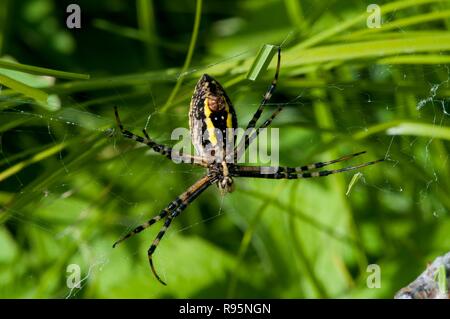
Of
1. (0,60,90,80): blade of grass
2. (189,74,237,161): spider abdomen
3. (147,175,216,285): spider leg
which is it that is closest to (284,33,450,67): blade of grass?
(189,74,237,161): spider abdomen

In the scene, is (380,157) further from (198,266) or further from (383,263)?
(198,266)

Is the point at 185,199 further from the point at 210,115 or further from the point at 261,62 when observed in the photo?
the point at 261,62

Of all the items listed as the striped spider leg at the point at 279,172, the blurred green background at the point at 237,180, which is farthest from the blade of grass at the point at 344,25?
the striped spider leg at the point at 279,172

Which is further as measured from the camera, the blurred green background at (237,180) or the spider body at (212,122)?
the blurred green background at (237,180)

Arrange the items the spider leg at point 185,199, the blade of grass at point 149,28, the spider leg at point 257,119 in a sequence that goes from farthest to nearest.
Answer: the blade of grass at point 149,28, the spider leg at point 185,199, the spider leg at point 257,119

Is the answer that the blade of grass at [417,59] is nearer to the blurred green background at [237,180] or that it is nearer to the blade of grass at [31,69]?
the blurred green background at [237,180]
